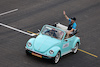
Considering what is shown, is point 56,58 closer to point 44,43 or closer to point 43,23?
point 44,43

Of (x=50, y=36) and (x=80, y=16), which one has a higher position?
(x=50, y=36)

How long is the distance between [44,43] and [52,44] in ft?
1.49

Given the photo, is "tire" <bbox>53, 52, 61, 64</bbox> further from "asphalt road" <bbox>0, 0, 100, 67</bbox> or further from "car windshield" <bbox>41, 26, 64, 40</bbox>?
"car windshield" <bbox>41, 26, 64, 40</bbox>

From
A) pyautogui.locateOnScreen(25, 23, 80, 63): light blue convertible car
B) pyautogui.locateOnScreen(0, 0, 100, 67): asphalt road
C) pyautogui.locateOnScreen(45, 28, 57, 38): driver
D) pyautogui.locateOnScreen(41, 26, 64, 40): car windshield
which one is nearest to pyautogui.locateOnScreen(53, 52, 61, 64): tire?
pyautogui.locateOnScreen(25, 23, 80, 63): light blue convertible car

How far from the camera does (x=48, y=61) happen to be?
1738cm

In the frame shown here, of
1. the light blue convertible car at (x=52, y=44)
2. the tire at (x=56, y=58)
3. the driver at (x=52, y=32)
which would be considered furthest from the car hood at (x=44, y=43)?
the tire at (x=56, y=58)

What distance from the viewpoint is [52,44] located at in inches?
679

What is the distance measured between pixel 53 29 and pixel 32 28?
3.91 meters

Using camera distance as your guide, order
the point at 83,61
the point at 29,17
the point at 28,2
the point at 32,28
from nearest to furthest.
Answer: the point at 83,61 → the point at 32,28 → the point at 29,17 → the point at 28,2

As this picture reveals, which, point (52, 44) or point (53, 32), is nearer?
point (52, 44)

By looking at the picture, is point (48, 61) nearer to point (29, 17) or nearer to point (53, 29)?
point (53, 29)

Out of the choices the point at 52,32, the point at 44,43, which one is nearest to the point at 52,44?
the point at 44,43

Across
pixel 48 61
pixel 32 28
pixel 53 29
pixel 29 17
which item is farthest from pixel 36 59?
pixel 29 17

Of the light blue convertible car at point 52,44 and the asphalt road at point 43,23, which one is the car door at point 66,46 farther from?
the asphalt road at point 43,23
